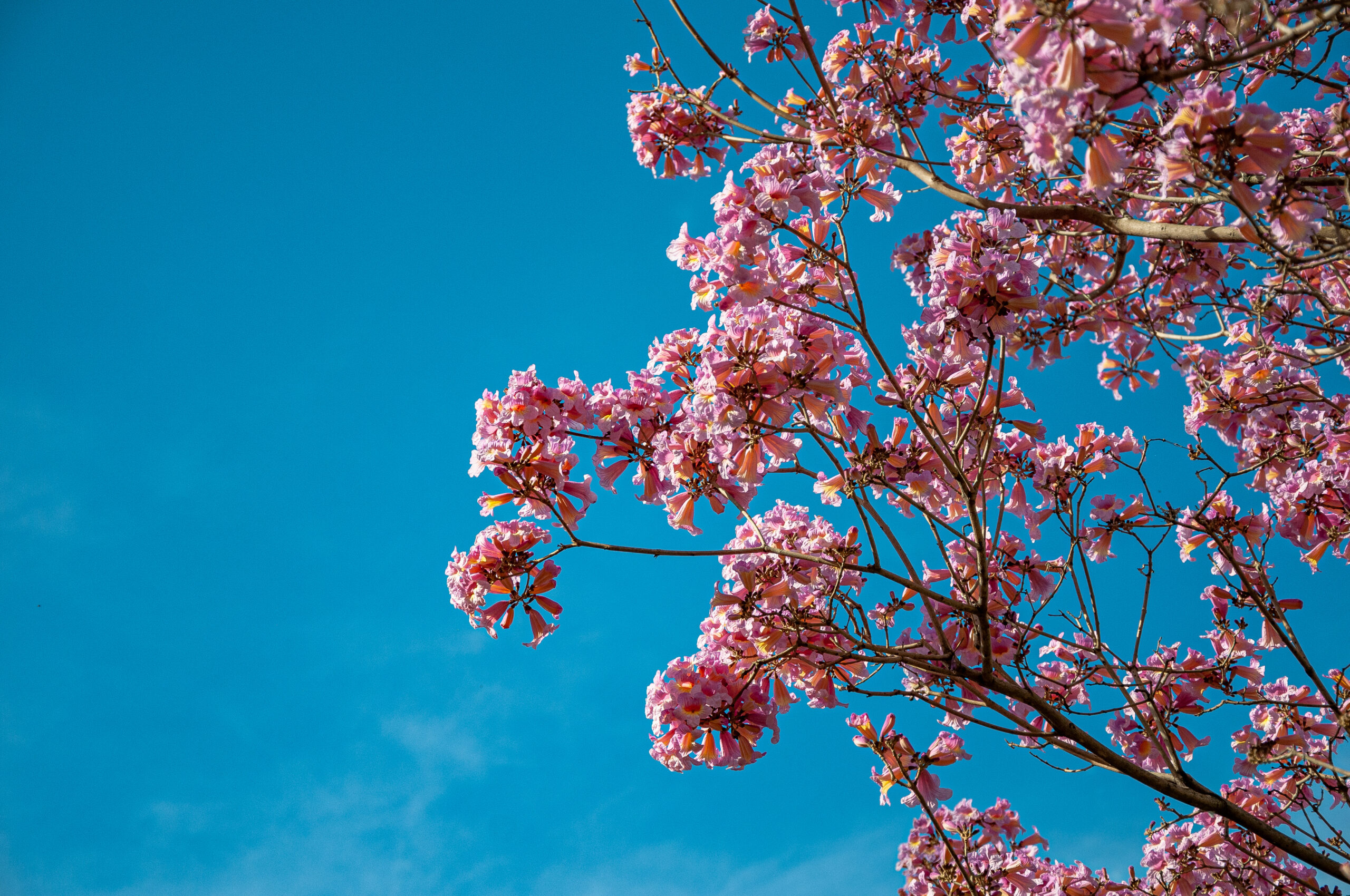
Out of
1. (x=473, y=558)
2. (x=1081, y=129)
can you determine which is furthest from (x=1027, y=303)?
(x=473, y=558)

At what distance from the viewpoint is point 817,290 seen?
141 inches

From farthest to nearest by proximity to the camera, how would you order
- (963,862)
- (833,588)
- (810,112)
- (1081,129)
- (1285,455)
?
(963,862), (1285,455), (810,112), (833,588), (1081,129)

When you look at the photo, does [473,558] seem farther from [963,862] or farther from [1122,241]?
[963,862]

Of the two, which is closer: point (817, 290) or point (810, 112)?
point (817, 290)

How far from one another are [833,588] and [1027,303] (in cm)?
137

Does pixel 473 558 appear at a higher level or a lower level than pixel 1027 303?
higher

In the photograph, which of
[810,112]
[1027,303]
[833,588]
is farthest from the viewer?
[810,112]

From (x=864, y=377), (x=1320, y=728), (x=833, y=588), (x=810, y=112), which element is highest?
(x=810, y=112)

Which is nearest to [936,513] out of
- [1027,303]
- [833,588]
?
[833,588]

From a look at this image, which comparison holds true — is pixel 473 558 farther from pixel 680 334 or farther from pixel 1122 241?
pixel 1122 241

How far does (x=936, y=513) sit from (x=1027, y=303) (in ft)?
4.70

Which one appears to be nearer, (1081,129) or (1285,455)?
(1081,129)

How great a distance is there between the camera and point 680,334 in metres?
3.58

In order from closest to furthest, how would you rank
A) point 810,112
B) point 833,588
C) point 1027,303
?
point 1027,303
point 833,588
point 810,112
